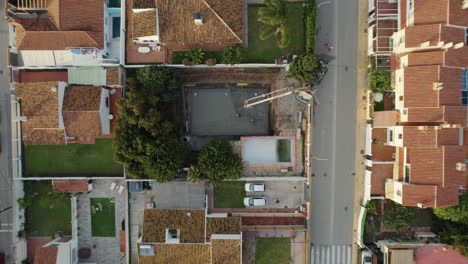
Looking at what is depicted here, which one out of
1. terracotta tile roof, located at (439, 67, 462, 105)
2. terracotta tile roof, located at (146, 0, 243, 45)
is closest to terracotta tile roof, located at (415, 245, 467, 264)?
terracotta tile roof, located at (439, 67, 462, 105)

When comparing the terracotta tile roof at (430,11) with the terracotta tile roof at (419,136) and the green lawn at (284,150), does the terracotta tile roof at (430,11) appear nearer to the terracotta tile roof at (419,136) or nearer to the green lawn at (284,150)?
the terracotta tile roof at (419,136)

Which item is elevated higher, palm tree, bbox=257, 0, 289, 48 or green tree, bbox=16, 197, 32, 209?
palm tree, bbox=257, 0, 289, 48

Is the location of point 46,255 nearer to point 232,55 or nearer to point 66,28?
point 66,28

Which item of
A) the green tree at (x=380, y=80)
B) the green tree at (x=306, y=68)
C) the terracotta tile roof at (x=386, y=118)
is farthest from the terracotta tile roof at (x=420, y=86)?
the green tree at (x=306, y=68)

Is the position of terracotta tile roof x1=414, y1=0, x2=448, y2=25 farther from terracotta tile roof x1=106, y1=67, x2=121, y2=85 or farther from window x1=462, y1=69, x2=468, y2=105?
terracotta tile roof x1=106, y1=67, x2=121, y2=85

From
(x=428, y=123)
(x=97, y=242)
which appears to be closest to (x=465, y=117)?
(x=428, y=123)

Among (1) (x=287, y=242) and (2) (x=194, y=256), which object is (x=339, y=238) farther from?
(2) (x=194, y=256)

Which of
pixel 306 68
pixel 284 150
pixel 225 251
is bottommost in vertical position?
pixel 225 251

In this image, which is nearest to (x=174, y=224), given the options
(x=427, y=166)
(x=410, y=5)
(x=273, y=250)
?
(x=273, y=250)
